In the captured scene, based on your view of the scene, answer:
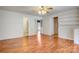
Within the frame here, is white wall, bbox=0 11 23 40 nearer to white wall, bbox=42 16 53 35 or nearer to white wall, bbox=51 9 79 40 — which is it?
white wall, bbox=51 9 79 40

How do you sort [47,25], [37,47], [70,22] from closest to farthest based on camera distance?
1. [37,47]
2. [70,22]
3. [47,25]

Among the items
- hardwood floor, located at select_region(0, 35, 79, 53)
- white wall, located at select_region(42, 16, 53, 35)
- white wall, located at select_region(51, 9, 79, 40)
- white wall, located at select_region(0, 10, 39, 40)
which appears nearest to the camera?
hardwood floor, located at select_region(0, 35, 79, 53)

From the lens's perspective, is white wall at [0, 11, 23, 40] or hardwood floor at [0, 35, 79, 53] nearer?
hardwood floor at [0, 35, 79, 53]

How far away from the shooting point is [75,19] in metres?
6.21

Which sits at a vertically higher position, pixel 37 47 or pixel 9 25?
pixel 9 25

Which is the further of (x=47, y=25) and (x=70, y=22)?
(x=47, y=25)

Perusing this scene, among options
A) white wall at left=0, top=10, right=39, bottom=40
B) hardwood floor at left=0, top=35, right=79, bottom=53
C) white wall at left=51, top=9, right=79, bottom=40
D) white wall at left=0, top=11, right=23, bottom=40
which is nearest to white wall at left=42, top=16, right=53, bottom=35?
white wall at left=51, top=9, right=79, bottom=40

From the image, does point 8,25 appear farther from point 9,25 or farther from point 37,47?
point 37,47

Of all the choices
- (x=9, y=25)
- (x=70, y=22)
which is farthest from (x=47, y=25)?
(x=9, y=25)

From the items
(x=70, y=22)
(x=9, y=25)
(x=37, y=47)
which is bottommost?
(x=37, y=47)

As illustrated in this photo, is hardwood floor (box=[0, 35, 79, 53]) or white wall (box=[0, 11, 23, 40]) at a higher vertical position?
white wall (box=[0, 11, 23, 40])
